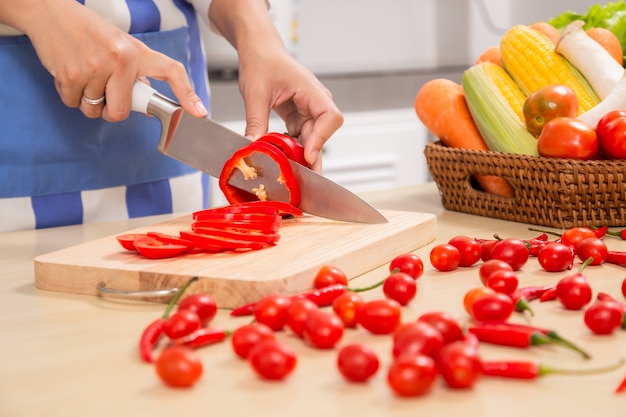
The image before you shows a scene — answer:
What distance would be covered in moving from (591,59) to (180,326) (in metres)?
1.07

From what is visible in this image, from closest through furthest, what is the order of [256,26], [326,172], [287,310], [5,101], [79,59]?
[287,310], [79,59], [5,101], [256,26], [326,172]

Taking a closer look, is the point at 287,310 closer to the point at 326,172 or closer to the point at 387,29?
the point at 326,172

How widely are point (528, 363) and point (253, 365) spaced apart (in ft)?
0.81

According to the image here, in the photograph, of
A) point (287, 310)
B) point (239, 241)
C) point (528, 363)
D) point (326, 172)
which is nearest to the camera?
point (528, 363)

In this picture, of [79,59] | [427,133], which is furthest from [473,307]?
[427,133]

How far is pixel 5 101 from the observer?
165 cm

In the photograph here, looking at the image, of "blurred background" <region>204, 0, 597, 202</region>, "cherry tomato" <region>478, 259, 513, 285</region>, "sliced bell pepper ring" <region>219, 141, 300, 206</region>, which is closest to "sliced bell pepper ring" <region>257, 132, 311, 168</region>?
"sliced bell pepper ring" <region>219, 141, 300, 206</region>

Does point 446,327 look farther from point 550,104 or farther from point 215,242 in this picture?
point 550,104

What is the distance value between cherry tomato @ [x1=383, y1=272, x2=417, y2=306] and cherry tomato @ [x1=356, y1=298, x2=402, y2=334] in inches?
4.1

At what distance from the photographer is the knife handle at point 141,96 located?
1502 millimetres

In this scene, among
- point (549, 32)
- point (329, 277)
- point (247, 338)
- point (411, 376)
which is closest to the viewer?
point (411, 376)

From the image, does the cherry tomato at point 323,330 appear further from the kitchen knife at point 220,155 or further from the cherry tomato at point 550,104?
the cherry tomato at point 550,104

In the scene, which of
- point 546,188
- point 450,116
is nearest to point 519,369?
point 546,188

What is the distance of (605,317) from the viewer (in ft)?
2.93
